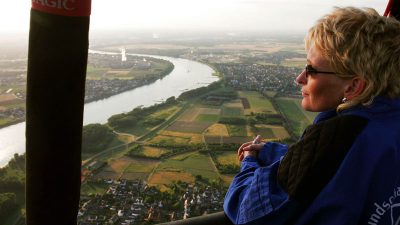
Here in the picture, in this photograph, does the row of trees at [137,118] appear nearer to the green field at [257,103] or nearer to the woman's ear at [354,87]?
the green field at [257,103]

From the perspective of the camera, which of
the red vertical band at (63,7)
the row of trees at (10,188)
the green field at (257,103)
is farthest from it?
the green field at (257,103)

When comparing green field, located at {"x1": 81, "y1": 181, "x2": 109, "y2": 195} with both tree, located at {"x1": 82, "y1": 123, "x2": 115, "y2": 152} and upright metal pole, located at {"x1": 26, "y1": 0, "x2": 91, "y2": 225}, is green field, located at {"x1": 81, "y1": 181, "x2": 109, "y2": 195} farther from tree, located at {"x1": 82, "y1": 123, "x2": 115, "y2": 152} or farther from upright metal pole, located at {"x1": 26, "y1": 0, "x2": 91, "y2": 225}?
upright metal pole, located at {"x1": 26, "y1": 0, "x2": 91, "y2": 225}

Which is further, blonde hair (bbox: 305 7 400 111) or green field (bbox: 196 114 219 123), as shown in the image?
green field (bbox: 196 114 219 123)

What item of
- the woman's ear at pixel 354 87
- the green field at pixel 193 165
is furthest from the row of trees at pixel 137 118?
the woman's ear at pixel 354 87

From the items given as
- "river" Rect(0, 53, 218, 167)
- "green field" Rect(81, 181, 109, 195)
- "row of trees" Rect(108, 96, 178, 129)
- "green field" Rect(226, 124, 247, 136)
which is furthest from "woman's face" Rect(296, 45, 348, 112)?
"row of trees" Rect(108, 96, 178, 129)

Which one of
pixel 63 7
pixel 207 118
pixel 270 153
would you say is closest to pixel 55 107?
pixel 63 7
